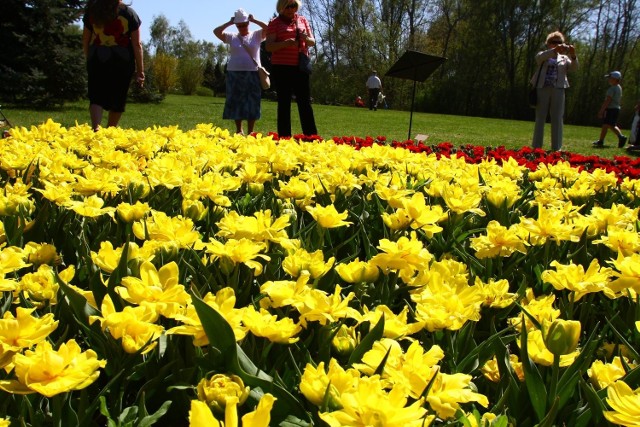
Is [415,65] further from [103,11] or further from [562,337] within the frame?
[562,337]

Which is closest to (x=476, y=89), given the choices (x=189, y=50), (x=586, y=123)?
(x=586, y=123)

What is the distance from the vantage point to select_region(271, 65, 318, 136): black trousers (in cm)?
618

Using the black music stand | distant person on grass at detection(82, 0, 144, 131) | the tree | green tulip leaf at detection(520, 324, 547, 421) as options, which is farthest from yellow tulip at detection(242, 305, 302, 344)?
the tree

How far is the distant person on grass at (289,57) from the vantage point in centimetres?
603

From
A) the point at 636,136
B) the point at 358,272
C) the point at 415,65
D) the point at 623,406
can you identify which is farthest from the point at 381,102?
the point at 623,406

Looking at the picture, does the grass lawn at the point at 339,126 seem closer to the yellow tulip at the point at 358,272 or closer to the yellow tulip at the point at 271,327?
the yellow tulip at the point at 358,272

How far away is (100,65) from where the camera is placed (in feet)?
17.0

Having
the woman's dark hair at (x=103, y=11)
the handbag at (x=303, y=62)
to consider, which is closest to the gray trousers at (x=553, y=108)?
the handbag at (x=303, y=62)

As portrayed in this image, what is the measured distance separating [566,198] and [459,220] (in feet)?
2.69

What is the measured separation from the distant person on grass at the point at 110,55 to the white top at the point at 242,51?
5.42 ft

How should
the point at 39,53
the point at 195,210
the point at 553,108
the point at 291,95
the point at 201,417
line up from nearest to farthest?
the point at 201,417
the point at 195,210
the point at 291,95
the point at 553,108
the point at 39,53

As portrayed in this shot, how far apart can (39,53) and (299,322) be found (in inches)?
585

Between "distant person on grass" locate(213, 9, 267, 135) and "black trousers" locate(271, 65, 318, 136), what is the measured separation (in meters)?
0.67

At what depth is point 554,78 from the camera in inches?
312
